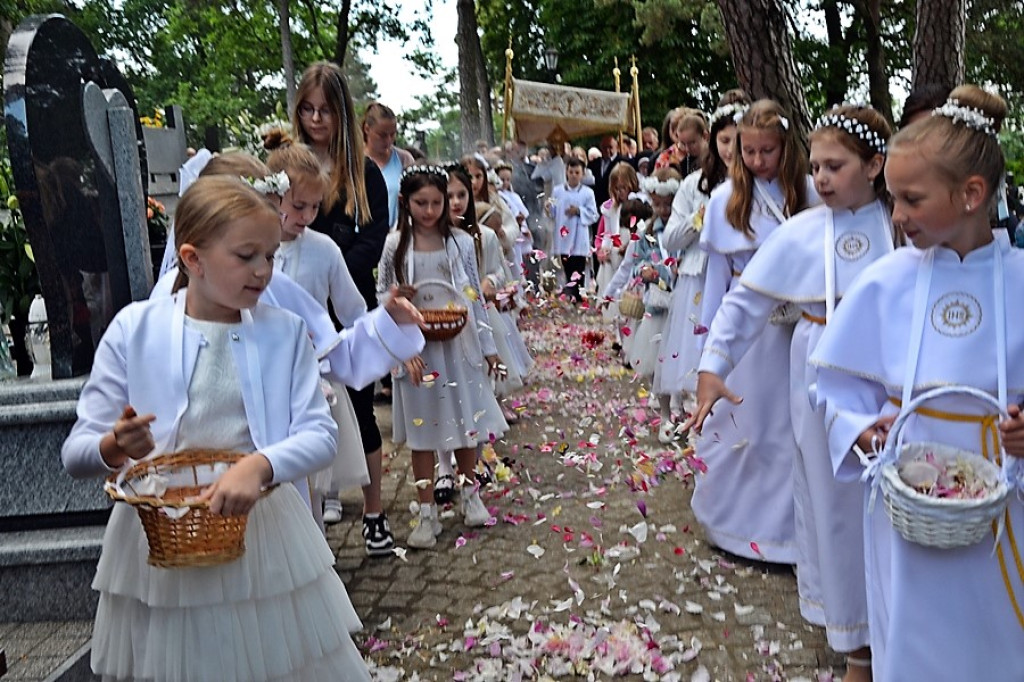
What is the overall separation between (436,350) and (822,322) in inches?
97.4

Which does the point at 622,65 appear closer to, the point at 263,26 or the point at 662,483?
the point at 263,26

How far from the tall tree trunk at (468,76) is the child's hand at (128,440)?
18744 millimetres

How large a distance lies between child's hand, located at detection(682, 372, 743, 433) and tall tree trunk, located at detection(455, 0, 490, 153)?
58.3 ft

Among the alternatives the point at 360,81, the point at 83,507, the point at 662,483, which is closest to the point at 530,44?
the point at 662,483

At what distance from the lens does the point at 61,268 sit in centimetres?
451

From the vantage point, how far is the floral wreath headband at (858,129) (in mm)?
3748

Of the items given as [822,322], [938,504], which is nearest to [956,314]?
[938,504]

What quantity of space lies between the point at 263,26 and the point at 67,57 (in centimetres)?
3148

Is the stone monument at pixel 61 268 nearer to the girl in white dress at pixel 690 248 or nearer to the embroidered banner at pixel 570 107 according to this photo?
the girl in white dress at pixel 690 248

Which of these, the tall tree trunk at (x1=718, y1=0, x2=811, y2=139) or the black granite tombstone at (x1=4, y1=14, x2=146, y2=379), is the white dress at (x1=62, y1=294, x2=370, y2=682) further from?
the tall tree trunk at (x1=718, y1=0, x2=811, y2=139)

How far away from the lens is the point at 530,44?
33.9 metres

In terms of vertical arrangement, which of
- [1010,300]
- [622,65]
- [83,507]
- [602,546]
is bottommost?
[602,546]

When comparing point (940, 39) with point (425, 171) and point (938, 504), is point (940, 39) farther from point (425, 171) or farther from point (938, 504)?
point (938, 504)

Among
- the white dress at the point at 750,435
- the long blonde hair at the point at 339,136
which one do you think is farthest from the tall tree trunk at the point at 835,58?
the long blonde hair at the point at 339,136
